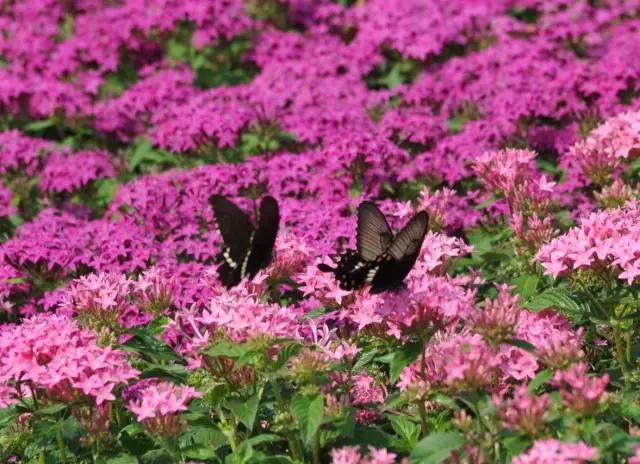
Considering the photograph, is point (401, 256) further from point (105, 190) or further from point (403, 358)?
point (105, 190)

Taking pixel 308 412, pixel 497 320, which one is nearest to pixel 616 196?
pixel 497 320

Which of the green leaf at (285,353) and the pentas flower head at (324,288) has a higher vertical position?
the green leaf at (285,353)

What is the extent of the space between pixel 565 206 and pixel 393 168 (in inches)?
43.7

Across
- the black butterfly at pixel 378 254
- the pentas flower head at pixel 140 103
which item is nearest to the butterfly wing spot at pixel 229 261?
the black butterfly at pixel 378 254

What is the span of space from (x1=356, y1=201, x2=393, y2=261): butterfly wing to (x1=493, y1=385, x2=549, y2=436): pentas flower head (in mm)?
1118

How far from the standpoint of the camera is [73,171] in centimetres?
759

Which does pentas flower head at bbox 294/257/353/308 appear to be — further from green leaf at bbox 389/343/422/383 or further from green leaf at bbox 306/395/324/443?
green leaf at bbox 306/395/324/443

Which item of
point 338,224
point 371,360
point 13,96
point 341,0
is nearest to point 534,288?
point 371,360

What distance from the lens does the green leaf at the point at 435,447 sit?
3.86 m

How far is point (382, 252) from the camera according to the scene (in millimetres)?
4574

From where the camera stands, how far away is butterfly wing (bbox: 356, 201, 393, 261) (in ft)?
15.5

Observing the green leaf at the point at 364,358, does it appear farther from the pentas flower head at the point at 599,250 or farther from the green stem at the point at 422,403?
the pentas flower head at the point at 599,250

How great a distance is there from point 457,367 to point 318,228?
7.49 feet

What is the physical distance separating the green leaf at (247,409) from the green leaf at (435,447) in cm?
65
